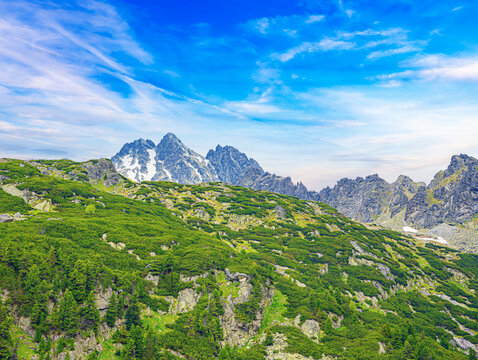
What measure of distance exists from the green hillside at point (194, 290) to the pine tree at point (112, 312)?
0.20 meters

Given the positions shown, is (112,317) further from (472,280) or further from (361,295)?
(472,280)

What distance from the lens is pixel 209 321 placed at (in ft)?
183

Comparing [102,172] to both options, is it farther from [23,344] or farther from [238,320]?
[23,344]

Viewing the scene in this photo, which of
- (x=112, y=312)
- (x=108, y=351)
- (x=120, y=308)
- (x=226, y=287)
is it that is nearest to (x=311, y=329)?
(x=226, y=287)

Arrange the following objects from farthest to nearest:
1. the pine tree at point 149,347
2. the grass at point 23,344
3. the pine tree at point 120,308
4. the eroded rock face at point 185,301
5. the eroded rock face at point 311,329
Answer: the eroded rock face at point 311,329
the eroded rock face at point 185,301
the pine tree at point 120,308
the pine tree at point 149,347
the grass at point 23,344

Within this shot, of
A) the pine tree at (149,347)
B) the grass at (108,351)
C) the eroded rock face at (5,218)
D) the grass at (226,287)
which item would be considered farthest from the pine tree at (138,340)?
the eroded rock face at (5,218)

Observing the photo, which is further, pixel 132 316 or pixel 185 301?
pixel 185 301

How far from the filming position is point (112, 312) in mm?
47938

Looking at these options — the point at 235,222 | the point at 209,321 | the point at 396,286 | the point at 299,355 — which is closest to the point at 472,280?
the point at 396,286

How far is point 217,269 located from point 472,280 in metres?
146

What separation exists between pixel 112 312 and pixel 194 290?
2008 centimetres

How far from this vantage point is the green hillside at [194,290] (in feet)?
142

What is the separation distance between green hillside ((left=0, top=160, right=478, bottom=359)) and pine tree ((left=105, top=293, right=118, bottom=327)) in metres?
0.20

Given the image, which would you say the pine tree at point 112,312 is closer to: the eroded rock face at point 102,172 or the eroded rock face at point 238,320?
the eroded rock face at point 238,320
